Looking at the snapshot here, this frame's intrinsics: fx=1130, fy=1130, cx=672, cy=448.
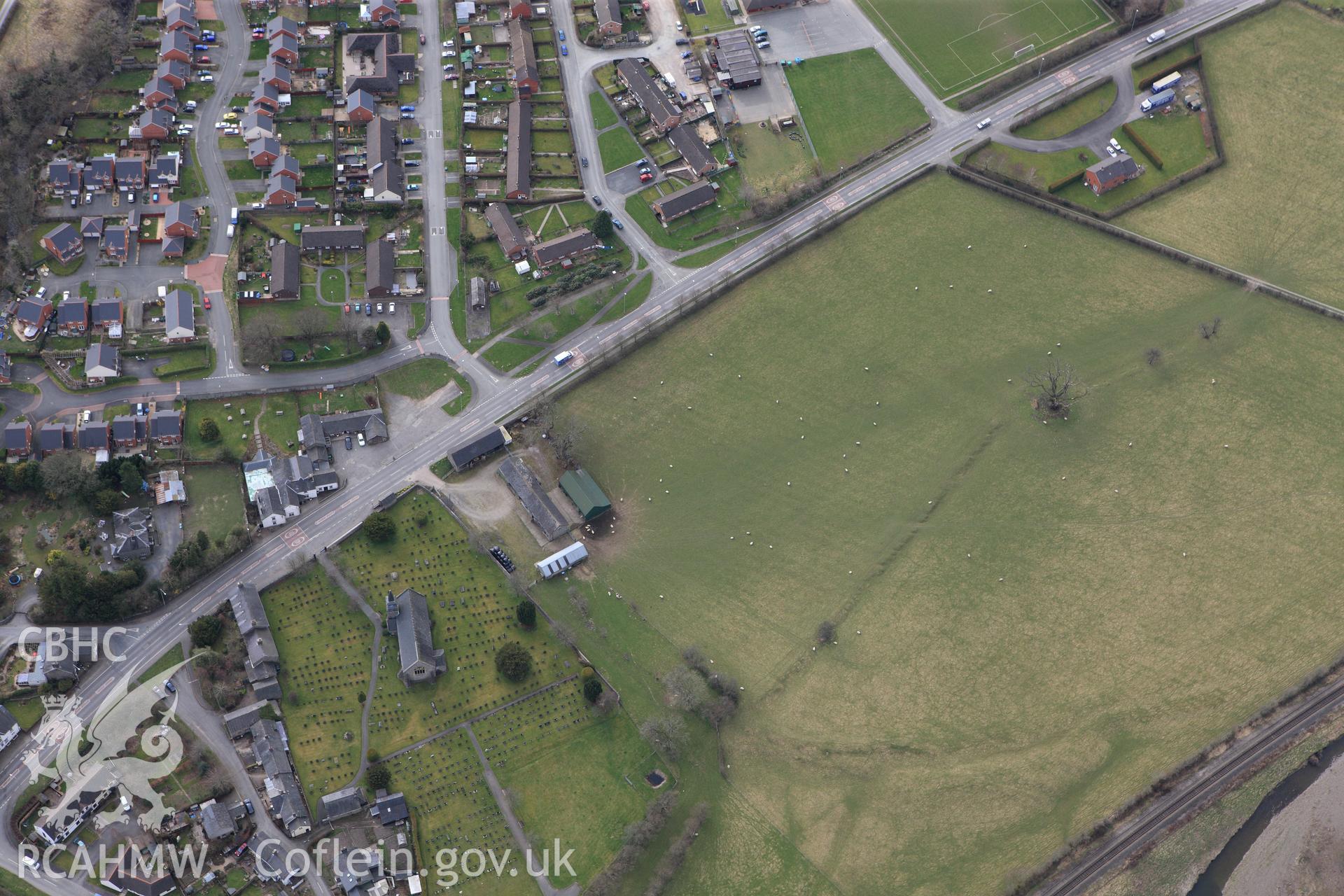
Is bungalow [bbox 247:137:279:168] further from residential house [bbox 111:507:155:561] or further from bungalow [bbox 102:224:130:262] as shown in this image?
residential house [bbox 111:507:155:561]

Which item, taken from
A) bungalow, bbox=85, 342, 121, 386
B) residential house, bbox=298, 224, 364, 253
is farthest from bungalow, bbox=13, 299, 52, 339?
residential house, bbox=298, 224, 364, 253

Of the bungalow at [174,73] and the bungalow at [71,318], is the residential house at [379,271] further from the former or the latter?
the bungalow at [174,73]

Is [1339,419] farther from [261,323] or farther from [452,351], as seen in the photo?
[261,323]

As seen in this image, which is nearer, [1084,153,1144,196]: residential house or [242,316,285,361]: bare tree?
[242,316,285,361]: bare tree

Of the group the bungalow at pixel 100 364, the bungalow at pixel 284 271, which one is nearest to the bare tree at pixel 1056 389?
the bungalow at pixel 284 271

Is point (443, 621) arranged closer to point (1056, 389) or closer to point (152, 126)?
point (1056, 389)

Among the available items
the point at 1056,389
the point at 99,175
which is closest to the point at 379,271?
the point at 99,175
